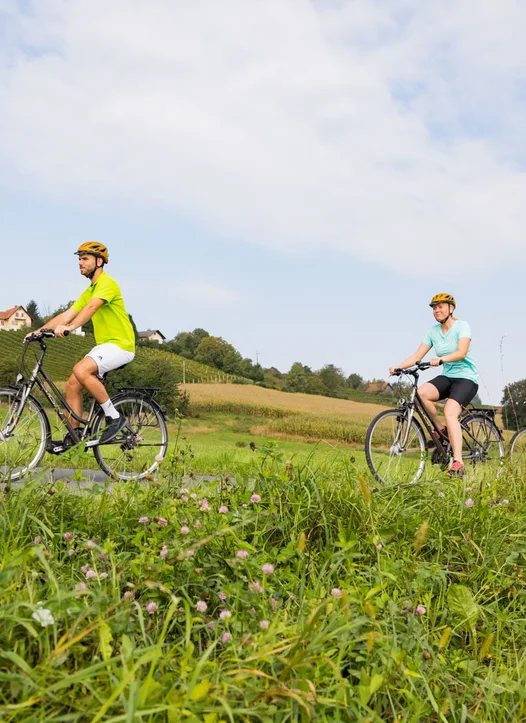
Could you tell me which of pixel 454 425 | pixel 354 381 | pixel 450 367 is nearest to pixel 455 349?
pixel 450 367

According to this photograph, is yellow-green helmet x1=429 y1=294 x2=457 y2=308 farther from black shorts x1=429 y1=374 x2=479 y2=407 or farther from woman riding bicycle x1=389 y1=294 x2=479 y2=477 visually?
black shorts x1=429 y1=374 x2=479 y2=407

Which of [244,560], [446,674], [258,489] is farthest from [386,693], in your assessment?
[258,489]

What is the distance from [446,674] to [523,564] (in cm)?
154

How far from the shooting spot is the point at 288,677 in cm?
228

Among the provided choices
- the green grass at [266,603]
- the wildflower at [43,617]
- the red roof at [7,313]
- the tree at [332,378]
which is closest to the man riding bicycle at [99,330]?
the green grass at [266,603]

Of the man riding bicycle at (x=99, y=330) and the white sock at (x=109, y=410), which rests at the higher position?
the man riding bicycle at (x=99, y=330)

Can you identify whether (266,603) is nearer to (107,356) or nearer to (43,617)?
(43,617)

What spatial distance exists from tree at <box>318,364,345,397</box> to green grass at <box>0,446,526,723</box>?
84.8 meters

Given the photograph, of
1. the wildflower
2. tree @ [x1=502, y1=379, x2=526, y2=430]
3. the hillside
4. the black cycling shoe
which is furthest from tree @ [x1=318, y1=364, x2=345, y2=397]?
the wildflower

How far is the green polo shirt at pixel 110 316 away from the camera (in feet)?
22.5

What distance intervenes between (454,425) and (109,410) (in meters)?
4.00

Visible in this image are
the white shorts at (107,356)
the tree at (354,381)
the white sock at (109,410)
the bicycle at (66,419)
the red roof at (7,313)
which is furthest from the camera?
the red roof at (7,313)

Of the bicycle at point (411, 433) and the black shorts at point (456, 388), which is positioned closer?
the bicycle at point (411, 433)

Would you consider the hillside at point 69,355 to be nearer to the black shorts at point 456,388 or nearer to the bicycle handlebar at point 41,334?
the black shorts at point 456,388
